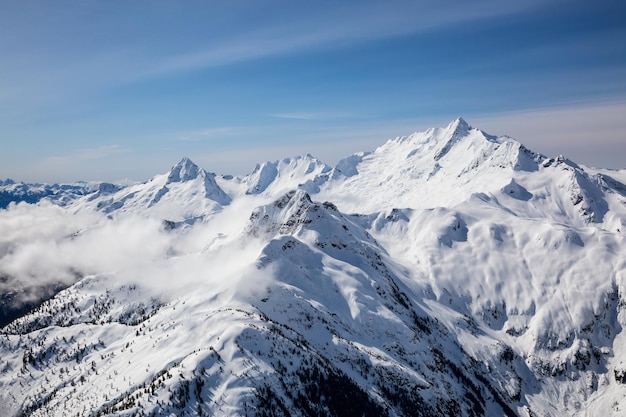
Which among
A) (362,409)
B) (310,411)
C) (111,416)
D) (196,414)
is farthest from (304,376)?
(111,416)

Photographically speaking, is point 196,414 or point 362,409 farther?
point 362,409

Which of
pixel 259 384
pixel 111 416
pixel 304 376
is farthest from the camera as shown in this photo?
pixel 304 376

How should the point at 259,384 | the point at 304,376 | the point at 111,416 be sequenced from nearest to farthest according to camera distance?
1. the point at 111,416
2. the point at 259,384
3. the point at 304,376

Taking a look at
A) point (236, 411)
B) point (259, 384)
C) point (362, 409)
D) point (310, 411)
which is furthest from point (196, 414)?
point (362, 409)

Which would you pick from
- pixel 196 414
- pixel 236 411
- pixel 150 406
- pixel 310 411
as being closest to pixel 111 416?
pixel 150 406

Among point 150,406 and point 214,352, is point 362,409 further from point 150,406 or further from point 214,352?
point 150,406

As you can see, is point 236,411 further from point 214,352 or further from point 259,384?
point 214,352

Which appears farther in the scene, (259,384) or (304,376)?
(304,376)

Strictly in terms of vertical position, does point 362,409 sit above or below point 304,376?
below
